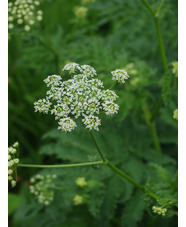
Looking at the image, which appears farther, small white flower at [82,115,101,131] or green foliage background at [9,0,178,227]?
green foliage background at [9,0,178,227]

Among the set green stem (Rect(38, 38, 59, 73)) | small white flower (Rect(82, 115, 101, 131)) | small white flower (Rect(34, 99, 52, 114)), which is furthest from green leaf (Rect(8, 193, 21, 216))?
small white flower (Rect(82, 115, 101, 131))

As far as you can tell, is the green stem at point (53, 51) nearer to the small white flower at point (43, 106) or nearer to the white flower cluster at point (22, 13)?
the white flower cluster at point (22, 13)

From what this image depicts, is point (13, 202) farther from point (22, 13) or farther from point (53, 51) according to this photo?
point (22, 13)

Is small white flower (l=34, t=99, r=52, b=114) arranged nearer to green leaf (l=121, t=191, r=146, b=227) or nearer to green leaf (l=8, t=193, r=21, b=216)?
green leaf (l=121, t=191, r=146, b=227)

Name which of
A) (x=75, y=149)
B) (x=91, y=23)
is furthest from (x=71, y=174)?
(x=91, y=23)

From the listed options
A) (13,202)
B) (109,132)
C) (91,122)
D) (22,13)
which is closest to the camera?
(91,122)

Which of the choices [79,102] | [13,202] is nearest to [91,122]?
[79,102]

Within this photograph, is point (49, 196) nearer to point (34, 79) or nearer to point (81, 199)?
point (81, 199)

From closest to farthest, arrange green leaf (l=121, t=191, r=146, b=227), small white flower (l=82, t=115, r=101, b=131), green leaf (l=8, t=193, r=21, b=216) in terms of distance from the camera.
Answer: small white flower (l=82, t=115, r=101, b=131) → green leaf (l=121, t=191, r=146, b=227) → green leaf (l=8, t=193, r=21, b=216)

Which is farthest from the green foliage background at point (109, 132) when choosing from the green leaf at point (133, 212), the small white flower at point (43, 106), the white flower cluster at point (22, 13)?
the small white flower at point (43, 106)
